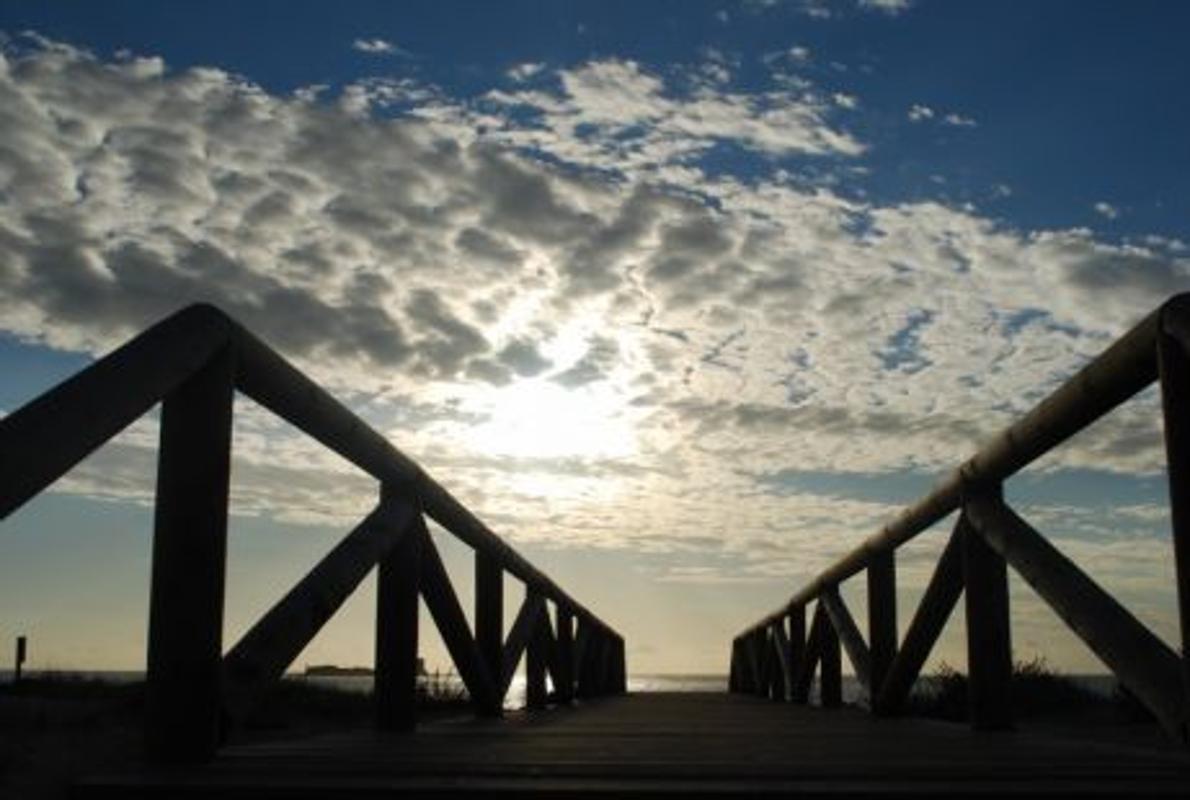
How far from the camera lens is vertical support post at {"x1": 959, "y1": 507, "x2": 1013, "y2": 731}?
493cm

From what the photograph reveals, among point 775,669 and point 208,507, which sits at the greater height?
point 208,507

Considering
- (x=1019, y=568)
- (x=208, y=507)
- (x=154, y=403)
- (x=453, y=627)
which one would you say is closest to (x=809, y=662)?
(x=453, y=627)

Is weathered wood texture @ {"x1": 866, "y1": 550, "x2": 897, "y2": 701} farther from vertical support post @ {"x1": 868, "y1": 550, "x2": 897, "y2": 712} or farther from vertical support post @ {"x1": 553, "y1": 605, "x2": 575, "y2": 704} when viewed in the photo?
vertical support post @ {"x1": 553, "y1": 605, "x2": 575, "y2": 704}

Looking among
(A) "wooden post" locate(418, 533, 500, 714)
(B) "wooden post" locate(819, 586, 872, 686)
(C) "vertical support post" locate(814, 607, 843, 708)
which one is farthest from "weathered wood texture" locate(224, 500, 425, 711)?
(C) "vertical support post" locate(814, 607, 843, 708)

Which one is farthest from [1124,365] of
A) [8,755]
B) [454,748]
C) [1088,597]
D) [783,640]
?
[783,640]

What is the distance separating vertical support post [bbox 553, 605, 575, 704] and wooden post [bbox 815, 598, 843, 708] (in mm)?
2227

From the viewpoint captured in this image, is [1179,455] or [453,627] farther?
[453,627]

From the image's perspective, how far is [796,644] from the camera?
1185 cm

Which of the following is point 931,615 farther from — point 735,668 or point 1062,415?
point 735,668

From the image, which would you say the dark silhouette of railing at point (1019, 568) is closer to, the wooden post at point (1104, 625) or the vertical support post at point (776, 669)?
the wooden post at point (1104, 625)

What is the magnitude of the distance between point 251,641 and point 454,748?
2.77ft

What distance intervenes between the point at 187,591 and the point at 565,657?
8586 mm

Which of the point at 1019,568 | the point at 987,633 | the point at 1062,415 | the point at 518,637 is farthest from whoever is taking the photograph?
the point at 518,637

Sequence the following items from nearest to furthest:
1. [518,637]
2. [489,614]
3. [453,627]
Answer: [453,627], [489,614], [518,637]
